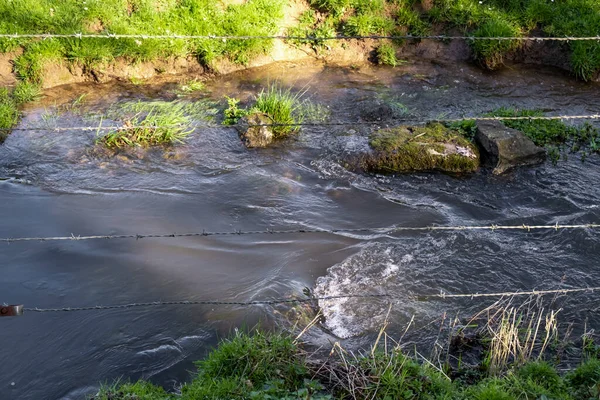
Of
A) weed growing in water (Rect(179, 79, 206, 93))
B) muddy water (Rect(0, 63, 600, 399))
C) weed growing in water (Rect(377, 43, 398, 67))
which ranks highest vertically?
weed growing in water (Rect(377, 43, 398, 67))

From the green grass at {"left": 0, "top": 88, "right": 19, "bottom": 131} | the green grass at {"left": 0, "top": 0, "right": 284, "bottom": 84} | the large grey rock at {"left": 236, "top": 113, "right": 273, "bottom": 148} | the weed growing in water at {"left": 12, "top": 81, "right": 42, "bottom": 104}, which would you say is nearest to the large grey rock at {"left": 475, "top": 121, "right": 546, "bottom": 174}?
the large grey rock at {"left": 236, "top": 113, "right": 273, "bottom": 148}

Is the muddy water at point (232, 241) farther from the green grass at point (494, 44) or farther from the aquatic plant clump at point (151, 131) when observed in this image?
the green grass at point (494, 44)

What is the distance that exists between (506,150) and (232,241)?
12.5 feet

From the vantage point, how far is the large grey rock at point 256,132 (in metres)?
8.48

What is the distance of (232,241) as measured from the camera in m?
6.65

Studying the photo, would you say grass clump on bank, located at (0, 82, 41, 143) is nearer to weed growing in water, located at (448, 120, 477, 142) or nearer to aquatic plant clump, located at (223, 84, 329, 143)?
aquatic plant clump, located at (223, 84, 329, 143)

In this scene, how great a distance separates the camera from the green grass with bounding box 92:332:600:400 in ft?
12.9

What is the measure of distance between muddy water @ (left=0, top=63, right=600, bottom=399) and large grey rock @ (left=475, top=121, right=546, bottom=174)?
0.17 meters

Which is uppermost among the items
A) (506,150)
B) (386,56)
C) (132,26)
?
(132,26)

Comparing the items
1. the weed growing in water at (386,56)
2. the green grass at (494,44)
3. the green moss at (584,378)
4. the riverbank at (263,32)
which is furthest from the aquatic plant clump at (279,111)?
the green moss at (584,378)

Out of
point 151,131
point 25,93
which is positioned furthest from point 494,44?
point 25,93

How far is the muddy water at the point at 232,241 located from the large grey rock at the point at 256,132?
165mm

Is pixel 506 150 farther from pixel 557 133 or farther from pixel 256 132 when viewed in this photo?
pixel 256 132

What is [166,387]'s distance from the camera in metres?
4.70
